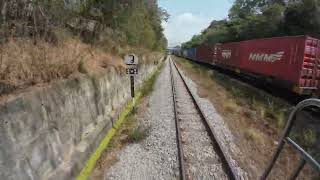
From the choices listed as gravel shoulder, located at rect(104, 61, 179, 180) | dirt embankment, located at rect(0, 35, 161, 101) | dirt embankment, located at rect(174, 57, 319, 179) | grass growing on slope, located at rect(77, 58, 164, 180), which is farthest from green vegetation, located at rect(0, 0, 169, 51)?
dirt embankment, located at rect(174, 57, 319, 179)

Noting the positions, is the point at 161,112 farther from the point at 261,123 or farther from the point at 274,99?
the point at 274,99

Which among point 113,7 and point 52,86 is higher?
point 113,7

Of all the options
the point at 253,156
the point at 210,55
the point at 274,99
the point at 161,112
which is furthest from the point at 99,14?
the point at 210,55

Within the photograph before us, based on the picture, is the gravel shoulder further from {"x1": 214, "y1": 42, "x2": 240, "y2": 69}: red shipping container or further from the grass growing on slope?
{"x1": 214, "y1": 42, "x2": 240, "y2": 69}: red shipping container

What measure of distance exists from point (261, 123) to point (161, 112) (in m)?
3.64

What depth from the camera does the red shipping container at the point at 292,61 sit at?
644 inches

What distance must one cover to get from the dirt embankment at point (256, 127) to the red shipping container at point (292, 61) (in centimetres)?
118

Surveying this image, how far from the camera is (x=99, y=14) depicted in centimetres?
1752

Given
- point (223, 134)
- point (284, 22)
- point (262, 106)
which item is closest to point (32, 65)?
point (223, 134)

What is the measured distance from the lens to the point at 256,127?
1271 centimetres

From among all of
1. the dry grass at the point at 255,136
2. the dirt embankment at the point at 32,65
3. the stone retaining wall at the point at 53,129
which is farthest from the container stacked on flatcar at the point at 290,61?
the dirt embankment at the point at 32,65

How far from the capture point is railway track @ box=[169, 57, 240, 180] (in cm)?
770

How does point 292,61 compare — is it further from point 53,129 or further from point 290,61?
point 53,129

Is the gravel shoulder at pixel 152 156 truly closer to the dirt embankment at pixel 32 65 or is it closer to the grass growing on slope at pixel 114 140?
the grass growing on slope at pixel 114 140
